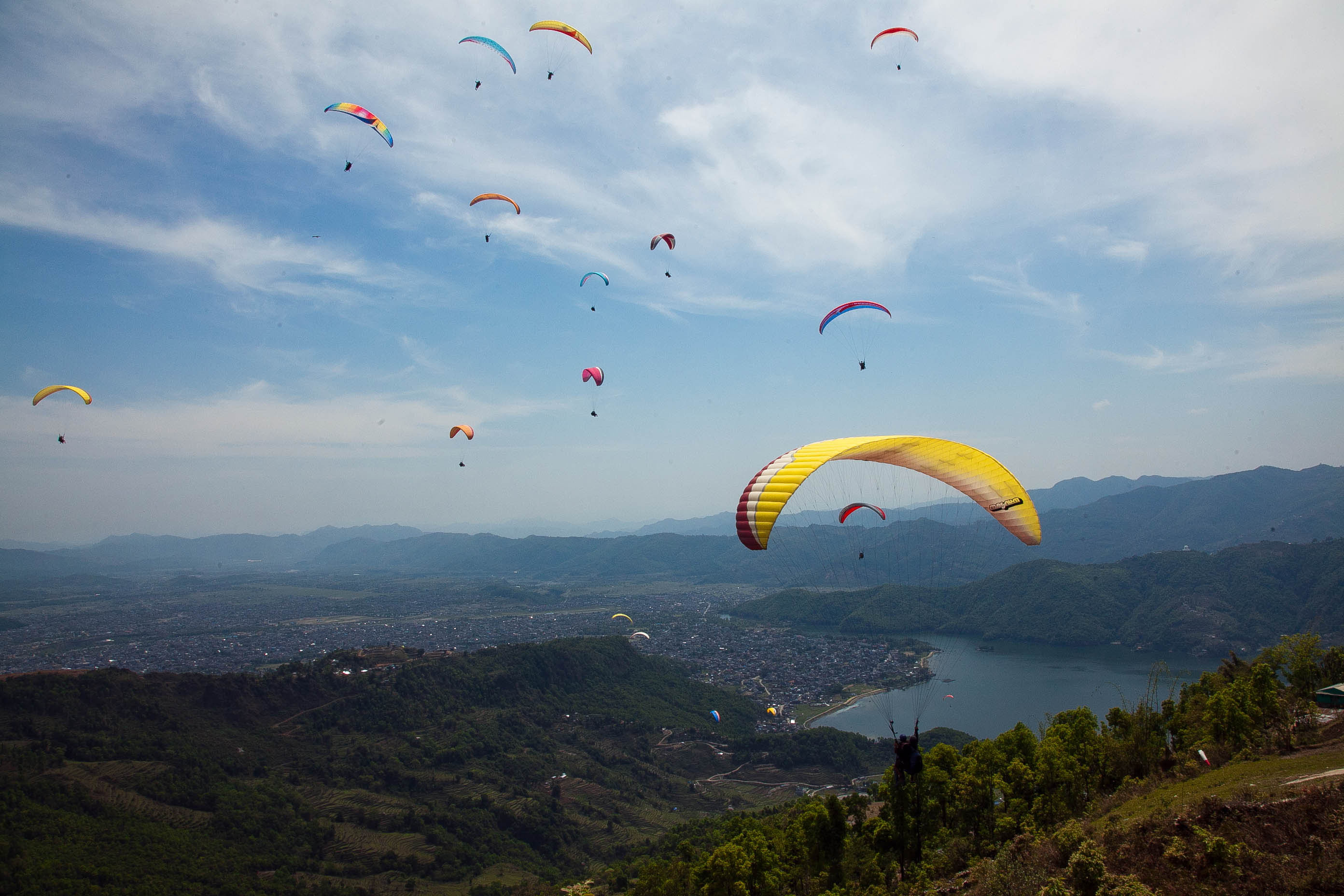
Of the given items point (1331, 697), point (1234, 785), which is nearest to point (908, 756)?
point (1234, 785)

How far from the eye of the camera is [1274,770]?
13984 millimetres

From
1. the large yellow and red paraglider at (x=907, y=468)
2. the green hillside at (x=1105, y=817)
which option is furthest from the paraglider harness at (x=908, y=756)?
the large yellow and red paraglider at (x=907, y=468)

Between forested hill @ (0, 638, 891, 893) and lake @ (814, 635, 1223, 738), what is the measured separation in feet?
39.3

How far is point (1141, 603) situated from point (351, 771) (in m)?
121

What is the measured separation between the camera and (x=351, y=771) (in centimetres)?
5147

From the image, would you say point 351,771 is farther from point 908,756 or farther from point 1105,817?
point 1105,817

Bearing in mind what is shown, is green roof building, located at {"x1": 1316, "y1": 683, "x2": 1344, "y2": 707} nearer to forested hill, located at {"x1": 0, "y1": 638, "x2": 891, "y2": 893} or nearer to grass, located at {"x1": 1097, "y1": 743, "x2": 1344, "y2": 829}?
grass, located at {"x1": 1097, "y1": 743, "x2": 1344, "y2": 829}

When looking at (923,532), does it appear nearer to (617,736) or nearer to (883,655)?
(883,655)

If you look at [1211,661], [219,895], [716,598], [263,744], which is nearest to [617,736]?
[263,744]

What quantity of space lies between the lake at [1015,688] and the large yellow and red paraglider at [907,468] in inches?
1800

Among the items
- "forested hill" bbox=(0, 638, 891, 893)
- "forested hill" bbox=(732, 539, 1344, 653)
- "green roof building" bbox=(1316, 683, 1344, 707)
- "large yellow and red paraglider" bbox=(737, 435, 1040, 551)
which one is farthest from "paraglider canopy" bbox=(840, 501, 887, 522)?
"forested hill" bbox=(732, 539, 1344, 653)

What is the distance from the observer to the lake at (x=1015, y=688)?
67.8m

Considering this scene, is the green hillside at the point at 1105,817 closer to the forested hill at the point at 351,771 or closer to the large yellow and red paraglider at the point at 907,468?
the large yellow and red paraglider at the point at 907,468

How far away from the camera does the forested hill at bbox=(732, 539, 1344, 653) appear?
3669 inches
